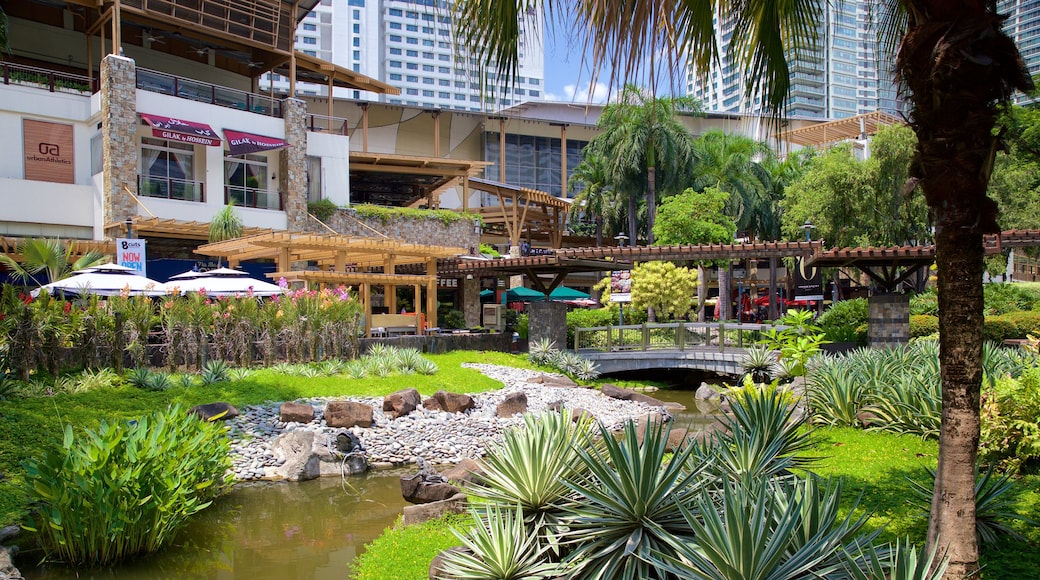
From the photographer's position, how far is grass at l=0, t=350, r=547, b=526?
9.32 metres

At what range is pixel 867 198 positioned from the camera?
28.8 metres

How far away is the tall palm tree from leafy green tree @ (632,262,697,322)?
13799 mm

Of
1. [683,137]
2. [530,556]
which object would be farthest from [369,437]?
[683,137]

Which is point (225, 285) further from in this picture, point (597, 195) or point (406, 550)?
point (597, 195)

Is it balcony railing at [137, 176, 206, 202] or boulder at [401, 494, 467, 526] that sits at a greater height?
balcony railing at [137, 176, 206, 202]

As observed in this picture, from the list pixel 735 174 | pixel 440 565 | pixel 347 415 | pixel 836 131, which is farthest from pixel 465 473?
pixel 836 131

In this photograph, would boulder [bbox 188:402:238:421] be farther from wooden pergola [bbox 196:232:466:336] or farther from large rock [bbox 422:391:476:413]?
wooden pergola [bbox 196:232:466:336]

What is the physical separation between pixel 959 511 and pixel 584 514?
7.05 ft

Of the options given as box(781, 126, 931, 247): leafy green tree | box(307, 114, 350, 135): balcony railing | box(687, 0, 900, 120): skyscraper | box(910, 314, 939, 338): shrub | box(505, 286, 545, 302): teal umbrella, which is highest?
box(307, 114, 350, 135): balcony railing

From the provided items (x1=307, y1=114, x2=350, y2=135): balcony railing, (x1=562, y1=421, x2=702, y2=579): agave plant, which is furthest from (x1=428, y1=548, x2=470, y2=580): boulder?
(x1=307, y1=114, x2=350, y2=135): balcony railing

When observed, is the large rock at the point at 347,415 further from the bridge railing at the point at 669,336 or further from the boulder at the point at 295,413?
the bridge railing at the point at 669,336

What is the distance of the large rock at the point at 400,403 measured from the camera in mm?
14484

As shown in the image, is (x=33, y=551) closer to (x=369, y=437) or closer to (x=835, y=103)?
(x=369, y=437)

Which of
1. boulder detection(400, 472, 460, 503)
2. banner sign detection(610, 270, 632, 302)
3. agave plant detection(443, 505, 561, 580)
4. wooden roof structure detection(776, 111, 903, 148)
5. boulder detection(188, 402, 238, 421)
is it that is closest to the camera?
agave plant detection(443, 505, 561, 580)
